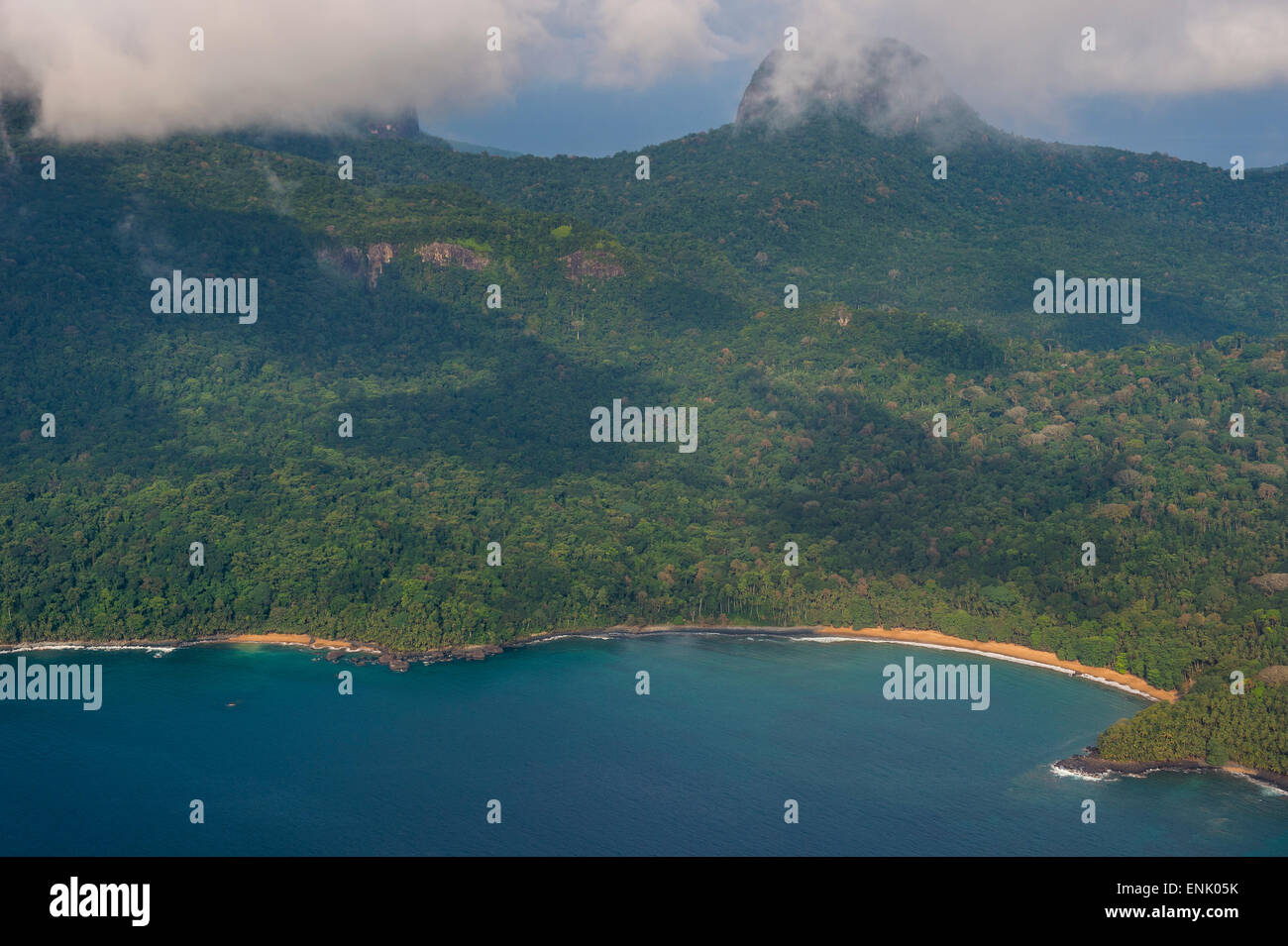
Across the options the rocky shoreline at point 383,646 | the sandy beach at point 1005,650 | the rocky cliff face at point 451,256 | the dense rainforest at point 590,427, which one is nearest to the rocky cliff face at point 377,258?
the rocky cliff face at point 451,256

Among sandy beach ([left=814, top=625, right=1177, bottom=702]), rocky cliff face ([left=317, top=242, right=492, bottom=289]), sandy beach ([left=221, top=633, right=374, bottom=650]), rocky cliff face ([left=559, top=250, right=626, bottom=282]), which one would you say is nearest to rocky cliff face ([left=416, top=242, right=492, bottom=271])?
rocky cliff face ([left=317, top=242, right=492, bottom=289])

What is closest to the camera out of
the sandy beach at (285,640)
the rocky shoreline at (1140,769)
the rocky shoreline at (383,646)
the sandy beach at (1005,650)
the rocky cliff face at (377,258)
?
the rocky shoreline at (1140,769)

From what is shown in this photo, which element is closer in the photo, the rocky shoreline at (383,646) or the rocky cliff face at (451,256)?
the rocky shoreline at (383,646)

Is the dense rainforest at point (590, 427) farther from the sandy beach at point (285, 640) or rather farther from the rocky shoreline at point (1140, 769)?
the sandy beach at point (285, 640)

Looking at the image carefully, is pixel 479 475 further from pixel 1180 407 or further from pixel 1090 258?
pixel 1090 258

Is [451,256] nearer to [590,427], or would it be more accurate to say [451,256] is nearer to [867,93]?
[590,427]

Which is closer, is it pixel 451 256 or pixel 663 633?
pixel 663 633

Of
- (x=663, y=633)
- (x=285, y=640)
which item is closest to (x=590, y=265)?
(x=663, y=633)

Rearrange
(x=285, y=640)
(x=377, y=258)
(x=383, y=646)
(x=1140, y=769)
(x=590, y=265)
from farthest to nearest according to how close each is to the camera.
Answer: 1. (x=590, y=265)
2. (x=377, y=258)
3. (x=285, y=640)
4. (x=383, y=646)
5. (x=1140, y=769)
